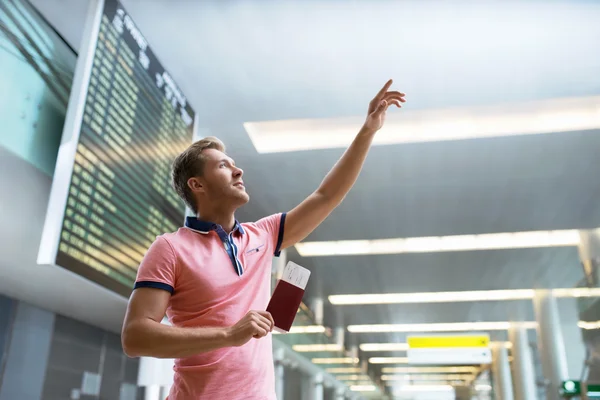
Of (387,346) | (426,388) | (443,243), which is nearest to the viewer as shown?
(443,243)

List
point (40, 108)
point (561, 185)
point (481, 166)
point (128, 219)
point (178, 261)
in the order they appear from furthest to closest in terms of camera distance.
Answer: point (561, 185), point (481, 166), point (128, 219), point (40, 108), point (178, 261)

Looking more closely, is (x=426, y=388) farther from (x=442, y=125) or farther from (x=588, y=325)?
(x=442, y=125)

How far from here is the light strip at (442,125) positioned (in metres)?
3.40

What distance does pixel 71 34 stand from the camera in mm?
2594

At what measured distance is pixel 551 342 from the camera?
20.3ft

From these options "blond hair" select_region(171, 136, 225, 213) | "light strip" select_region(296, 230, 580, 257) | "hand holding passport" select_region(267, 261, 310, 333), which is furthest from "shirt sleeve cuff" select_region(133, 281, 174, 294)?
"light strip" select_region(296, 230, 580, 257)

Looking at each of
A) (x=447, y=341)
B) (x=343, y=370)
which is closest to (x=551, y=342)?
(x=447, y=341)

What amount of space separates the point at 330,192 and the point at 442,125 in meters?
2.39

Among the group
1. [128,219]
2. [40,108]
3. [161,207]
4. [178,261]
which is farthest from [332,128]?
[178,261]

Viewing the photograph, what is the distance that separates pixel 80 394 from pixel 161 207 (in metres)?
1.02

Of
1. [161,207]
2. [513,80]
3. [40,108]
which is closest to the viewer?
[40,108]

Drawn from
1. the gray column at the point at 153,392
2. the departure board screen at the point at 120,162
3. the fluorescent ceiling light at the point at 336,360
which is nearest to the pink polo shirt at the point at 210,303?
the departure board screen at the point at 120,162

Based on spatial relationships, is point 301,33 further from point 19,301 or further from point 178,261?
point 178,261

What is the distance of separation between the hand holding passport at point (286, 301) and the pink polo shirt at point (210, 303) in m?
0.09
